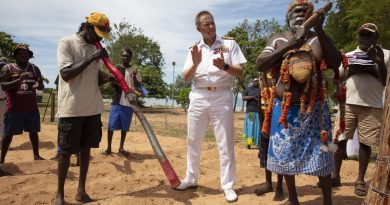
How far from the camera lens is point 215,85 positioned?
4.21 meters

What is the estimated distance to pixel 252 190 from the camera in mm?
4617

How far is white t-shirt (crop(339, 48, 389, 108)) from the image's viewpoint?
449cm

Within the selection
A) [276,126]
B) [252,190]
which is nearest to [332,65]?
[276,126]

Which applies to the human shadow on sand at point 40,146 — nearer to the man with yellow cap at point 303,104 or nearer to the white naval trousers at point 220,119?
the white naval trousers at point 220,119

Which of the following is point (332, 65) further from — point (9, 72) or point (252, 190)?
point (9, 72)

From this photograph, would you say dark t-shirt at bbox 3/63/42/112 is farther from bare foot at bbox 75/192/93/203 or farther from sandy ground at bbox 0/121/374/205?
bare foot at bbox 75/192/93/203

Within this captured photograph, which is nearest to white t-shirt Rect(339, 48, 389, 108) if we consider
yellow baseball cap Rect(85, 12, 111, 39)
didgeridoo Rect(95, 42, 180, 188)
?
didgeridoo Rect(95, 42, 180, 188)

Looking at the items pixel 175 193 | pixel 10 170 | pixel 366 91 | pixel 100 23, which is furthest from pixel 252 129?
pixel 100 23

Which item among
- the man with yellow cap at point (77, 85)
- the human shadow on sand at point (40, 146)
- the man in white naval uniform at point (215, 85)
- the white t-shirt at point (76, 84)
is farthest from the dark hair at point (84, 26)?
the human shadow on sand at point (40, 146)

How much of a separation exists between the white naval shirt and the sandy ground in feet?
4.33

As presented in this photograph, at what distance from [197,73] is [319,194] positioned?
6.45 feet

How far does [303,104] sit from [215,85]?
4.03 ft

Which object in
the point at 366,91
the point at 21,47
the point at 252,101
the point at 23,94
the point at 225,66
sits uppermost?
the point at 21,47

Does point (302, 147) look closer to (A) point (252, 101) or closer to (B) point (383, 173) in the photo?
(B) point (383, 173)
